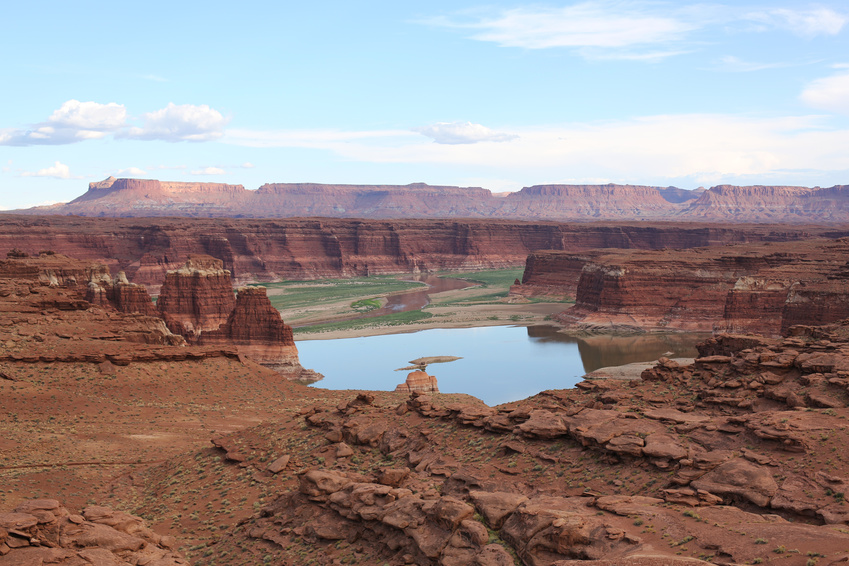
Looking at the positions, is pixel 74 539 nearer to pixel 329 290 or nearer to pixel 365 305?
pixel 365 305

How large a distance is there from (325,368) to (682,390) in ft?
134

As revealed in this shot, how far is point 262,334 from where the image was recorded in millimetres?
49031

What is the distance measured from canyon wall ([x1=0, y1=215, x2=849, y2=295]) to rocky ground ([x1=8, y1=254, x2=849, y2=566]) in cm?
8986

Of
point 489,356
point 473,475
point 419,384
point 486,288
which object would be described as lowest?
point 489,356

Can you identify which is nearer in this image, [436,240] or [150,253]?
[150,253]

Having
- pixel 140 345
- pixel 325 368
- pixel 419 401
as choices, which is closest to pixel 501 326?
pixel 325 368

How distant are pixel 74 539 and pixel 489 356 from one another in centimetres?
5076

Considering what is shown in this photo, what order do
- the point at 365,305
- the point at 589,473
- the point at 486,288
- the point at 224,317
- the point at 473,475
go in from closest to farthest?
the point at 589,473 < the point at 473,475 < the point at 224,317 < the point at 365,305 < the point at 486,288

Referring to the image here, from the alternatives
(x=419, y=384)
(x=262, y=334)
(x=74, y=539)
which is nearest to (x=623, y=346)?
(x=262, y=334)

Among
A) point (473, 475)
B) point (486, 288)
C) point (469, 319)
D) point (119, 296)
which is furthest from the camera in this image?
point (486, 288)

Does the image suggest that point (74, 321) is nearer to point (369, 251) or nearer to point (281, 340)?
point (281, 340)

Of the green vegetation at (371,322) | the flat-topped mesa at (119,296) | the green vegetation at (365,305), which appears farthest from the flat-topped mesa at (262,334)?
the green vegetation at (365,305)

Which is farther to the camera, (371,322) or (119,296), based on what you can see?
(371,322)

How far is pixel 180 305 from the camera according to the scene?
58.1 meters
